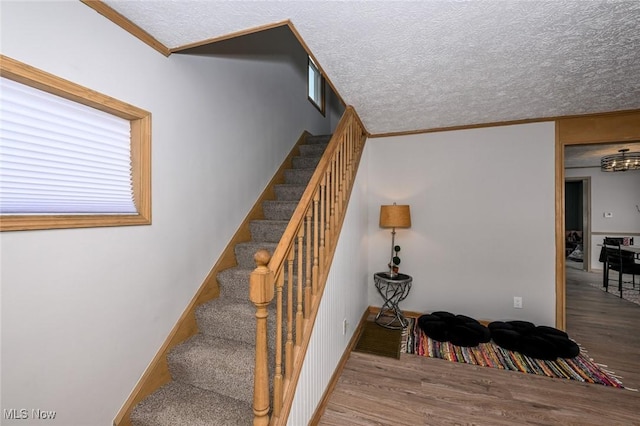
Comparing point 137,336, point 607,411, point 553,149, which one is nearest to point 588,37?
point 553,149

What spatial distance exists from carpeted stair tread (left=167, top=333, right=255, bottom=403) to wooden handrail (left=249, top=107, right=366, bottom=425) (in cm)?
19

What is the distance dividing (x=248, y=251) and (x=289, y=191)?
910mm

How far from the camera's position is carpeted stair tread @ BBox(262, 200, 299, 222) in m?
2.75

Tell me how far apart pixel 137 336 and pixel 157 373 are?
0.30 m

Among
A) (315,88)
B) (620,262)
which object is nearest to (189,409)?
(315,88)

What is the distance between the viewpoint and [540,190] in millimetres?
2887

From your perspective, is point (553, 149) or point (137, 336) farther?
point (553, 149)

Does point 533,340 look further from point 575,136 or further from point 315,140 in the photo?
point 315,140

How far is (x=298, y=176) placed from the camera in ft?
10.8

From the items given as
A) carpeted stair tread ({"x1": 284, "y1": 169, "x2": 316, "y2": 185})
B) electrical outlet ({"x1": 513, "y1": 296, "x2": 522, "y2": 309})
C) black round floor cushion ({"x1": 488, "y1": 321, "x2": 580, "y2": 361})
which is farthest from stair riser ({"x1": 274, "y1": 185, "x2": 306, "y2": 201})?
electrical outlet ({"x1": 513, "y1": 296, "x2": 522, "y2": 309})

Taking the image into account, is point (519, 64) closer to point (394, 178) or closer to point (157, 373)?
point (394, 178)

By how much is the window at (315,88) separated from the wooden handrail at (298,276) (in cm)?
203

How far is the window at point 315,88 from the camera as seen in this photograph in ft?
14.6

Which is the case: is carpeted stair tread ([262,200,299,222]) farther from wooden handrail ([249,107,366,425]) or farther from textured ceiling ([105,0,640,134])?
textured ceiling ([105,0,640,134])
